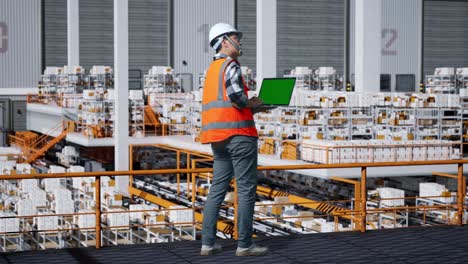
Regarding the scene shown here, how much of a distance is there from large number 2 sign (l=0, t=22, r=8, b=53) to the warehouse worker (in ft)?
105

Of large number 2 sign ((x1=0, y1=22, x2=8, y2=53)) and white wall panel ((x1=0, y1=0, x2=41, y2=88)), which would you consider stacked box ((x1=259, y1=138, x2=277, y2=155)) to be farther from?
large number 2 sign ((x1=0, y1=22, x2=8, y2=53))

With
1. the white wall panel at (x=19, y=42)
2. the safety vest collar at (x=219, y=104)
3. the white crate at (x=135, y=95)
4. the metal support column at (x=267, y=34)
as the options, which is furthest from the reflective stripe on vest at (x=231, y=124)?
the white wall panel at (x=19, y=42)

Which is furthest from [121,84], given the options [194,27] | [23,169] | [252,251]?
[252,251]

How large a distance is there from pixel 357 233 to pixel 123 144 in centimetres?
1946

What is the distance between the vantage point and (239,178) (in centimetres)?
611

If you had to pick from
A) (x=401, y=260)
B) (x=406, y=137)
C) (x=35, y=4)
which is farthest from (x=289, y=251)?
(x=35, y=4)

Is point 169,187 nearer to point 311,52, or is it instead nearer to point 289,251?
point 311,52

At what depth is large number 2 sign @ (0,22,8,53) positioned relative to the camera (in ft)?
120

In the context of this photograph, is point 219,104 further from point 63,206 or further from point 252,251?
point 63,206

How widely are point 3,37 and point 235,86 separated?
107ft

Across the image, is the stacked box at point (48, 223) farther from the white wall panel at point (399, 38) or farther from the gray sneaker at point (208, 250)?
the white wall panel at point (399, 38)

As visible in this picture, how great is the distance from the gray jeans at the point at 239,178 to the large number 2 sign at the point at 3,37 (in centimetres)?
3214

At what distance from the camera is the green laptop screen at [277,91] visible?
5.98 metres

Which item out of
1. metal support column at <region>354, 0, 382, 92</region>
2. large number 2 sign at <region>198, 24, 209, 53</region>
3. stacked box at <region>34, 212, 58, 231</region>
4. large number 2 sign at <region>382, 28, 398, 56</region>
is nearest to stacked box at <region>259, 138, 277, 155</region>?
metal support column at <region>354, 0, 382, 92</region>
